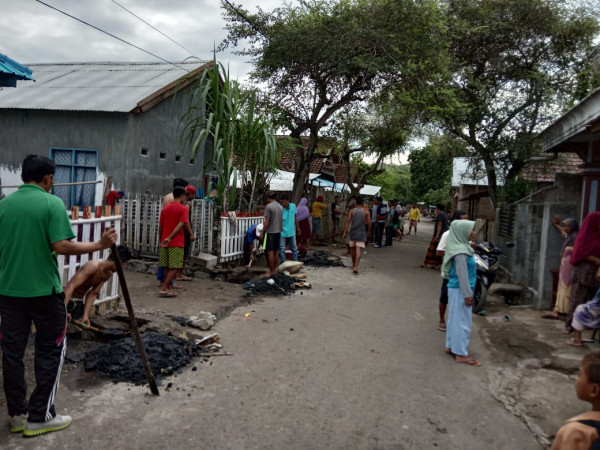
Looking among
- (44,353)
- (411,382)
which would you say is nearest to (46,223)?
(44,353)

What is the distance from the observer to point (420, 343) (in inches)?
244

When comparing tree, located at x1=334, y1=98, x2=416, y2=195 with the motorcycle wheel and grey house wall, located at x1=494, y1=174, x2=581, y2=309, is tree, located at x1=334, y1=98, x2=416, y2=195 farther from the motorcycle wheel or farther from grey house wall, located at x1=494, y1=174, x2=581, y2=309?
the motorcycle wheel

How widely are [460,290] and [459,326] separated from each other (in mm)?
435

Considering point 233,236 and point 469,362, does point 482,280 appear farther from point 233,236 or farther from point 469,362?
point 233,236

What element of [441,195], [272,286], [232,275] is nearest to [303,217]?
[232,275]

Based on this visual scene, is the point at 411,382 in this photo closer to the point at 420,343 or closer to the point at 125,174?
the point at 420,343

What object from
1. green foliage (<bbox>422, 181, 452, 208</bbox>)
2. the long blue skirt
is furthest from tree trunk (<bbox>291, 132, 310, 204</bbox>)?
green foliage (<bbox>422, 181, 452, 208</bbox>)

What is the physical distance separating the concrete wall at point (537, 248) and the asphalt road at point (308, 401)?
2523 millimetres

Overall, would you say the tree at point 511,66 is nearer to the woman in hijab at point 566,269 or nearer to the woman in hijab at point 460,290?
the woman in hijab at point 566,269

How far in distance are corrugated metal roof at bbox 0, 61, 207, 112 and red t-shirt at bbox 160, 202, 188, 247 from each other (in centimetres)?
527

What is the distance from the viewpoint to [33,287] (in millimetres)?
3258

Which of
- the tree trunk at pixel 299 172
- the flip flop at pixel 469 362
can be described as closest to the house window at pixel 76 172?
the tree trunk at pixel 299 172

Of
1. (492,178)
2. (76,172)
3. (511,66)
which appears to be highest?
(511,66)

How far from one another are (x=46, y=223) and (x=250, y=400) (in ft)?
7.24
